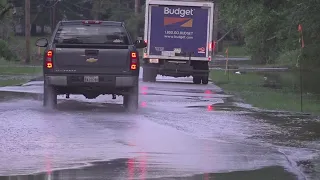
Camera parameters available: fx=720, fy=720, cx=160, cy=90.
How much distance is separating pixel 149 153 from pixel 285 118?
5.83 m

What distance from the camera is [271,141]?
1235cm

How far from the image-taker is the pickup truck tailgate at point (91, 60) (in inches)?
614

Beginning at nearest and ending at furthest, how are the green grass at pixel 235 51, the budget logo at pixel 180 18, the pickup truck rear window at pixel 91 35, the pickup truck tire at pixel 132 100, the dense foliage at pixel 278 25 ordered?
the pickup truck tire at pixel 132 100
the pickup truck rear window at pixel 91 35
the dense foliage at pixel 278 25
the budget logo at pixel 180 18
the green grass at pixel 235 51

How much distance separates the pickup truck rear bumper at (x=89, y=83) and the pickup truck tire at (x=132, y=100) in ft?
1.58

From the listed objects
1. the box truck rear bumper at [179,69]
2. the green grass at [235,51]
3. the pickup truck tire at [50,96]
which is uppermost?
the pickup truck tire at [50,96]

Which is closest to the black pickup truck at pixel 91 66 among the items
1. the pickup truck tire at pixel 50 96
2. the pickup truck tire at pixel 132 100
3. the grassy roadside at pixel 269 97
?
the pickup truck tire at pixel 50 96

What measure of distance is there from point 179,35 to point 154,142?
16.0 meters

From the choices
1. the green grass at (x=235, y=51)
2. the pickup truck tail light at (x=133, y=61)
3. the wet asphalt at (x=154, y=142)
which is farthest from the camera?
the green grass at (x=235, y=51)

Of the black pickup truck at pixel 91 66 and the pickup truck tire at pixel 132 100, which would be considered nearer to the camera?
the black pickup truck at pixel 91 66

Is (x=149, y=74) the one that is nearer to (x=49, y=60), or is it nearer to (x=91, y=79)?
(x=91, y=79)

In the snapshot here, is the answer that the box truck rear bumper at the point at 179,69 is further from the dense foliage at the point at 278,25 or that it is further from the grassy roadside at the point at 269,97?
the dense foliage at the point at 278,25

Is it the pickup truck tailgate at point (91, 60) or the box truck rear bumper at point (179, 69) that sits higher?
the pickup truck tailgate at point (91, 60)

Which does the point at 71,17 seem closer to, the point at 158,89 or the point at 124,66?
the point at 158,89

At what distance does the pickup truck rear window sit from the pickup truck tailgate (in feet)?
2.37
